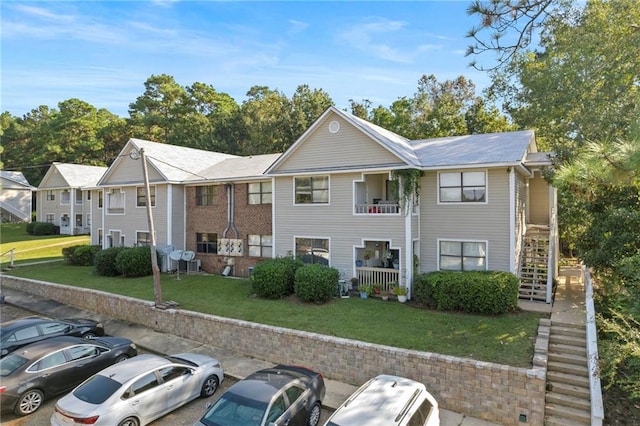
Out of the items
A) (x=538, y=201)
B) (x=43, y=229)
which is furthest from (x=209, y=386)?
(x=43, y=229)

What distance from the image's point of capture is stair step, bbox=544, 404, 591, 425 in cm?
899

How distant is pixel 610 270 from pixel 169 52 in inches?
695

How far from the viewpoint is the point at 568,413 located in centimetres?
914

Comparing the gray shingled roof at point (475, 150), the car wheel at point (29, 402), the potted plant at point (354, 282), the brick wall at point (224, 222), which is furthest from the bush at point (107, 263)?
the gray shingled roof at point (475, 150)

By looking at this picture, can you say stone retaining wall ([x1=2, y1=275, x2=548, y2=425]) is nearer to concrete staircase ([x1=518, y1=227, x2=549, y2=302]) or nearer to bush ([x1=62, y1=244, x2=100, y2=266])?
concrete staircase ([x1=518, y1=227, x2=549, y2=302])

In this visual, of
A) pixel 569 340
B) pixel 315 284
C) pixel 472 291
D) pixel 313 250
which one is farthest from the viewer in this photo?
pixel 313 250

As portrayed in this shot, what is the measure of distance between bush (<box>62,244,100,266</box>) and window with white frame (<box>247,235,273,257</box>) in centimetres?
1270

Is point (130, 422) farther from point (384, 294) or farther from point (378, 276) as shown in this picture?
point (378, 276)

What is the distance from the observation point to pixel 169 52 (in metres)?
13.5

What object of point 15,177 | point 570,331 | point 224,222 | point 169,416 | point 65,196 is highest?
point 15,177

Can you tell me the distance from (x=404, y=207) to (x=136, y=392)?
39.3 ft

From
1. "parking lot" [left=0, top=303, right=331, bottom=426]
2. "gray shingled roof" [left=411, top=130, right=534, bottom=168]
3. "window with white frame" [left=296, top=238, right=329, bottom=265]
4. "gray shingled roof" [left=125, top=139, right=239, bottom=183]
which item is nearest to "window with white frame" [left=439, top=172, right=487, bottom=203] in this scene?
"gray shingled roof" [left=411, top=130, right=534, bottom=168]

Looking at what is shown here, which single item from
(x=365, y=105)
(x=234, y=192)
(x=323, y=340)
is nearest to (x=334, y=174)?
(x=234, y=192)

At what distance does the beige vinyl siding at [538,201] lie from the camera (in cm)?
2194
